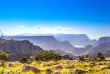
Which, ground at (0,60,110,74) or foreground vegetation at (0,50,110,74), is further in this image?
foreground vegetation at (0,50,110,74)

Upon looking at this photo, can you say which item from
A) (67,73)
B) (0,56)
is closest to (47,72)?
(67,73)

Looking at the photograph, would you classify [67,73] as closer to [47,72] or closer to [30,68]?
[47,72]

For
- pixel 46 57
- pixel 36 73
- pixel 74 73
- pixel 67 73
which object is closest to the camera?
pixel 67 73

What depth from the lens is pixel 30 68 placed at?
639 inches

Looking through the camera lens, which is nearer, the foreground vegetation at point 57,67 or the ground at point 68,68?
the ground at point 68,68

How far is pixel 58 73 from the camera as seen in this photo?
524 inches

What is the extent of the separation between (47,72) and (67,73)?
443 cm

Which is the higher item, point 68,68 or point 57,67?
point 57,67

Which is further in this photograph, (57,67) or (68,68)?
(68,68)

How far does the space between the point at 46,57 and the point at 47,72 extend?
53.0m

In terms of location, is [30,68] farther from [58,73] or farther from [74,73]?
[74,73]

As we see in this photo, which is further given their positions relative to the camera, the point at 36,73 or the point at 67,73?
the point at 36,73

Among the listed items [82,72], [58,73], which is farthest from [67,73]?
[82,72]

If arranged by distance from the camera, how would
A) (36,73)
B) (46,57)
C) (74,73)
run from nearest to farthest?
1. (74,73)
2. (36,73)
3. (46,57)
